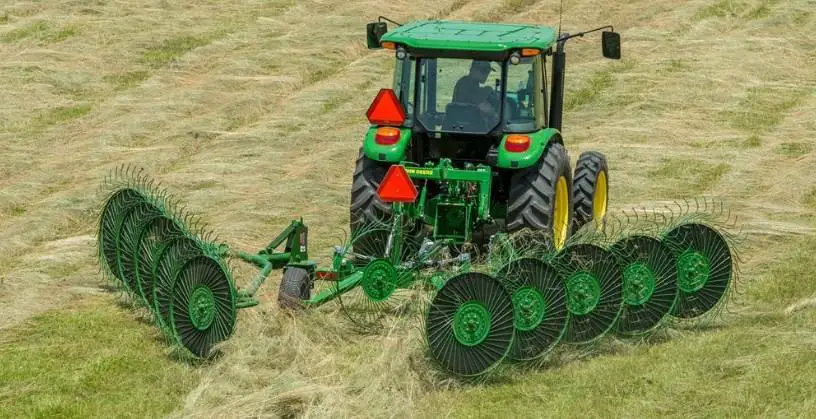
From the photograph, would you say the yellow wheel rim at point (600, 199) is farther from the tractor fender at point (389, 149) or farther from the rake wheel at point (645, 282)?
the rake wheel at point (645, 282)

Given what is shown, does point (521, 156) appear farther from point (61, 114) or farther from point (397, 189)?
point (61, 114)

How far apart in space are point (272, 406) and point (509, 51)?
3584mm

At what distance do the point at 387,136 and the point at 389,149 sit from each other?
12 centimetres

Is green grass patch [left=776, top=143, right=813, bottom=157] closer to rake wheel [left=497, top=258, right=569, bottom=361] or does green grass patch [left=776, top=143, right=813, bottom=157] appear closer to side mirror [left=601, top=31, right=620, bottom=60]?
side mirror [left=601, top=31, right=620, bottom=60]

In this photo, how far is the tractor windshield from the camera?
1050 centimetres

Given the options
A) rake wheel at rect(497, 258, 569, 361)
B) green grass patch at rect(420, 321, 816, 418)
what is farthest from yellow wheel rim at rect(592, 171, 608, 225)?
rake wheel at rect(497, 258, 569, 361)

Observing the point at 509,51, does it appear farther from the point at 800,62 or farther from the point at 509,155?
the point at 800,62

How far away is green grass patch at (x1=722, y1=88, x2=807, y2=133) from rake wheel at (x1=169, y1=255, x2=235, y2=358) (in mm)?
9785

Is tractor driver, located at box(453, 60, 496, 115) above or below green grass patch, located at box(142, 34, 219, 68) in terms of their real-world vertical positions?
above

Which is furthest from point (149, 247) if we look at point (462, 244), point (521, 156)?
point (521, 156)

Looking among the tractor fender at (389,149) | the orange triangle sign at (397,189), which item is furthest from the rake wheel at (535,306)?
the tractor fender at (389,149)

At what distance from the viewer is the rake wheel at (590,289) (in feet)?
30.0

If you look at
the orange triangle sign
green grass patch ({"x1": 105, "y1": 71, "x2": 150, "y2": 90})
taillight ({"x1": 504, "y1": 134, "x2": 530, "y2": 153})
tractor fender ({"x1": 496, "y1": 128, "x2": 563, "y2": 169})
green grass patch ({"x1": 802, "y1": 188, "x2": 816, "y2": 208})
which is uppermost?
taillight ({"x1": 504, "y1": 134, "x2": 530, "y2": 153})

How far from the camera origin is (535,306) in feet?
28.9
